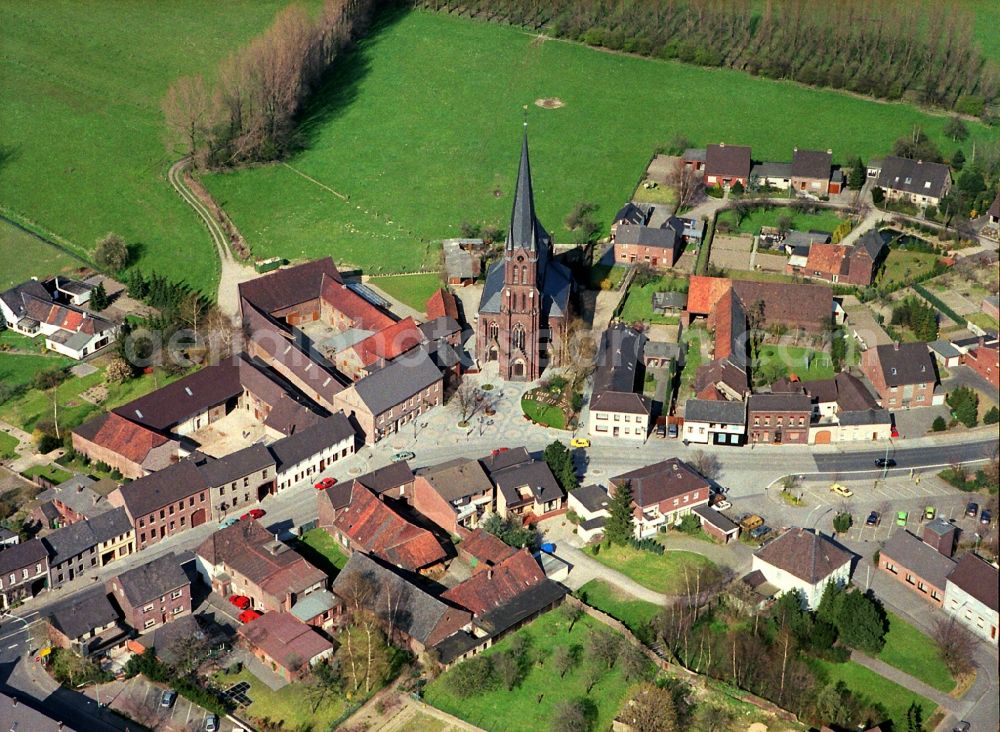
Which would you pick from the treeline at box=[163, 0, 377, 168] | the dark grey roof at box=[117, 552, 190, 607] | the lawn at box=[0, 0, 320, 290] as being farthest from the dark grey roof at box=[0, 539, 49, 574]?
the treeline at box=[163, 0, 377, 168]

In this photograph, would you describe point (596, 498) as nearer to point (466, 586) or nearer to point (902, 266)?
point (466, 586)

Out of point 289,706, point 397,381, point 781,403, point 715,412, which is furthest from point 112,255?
point 781,403

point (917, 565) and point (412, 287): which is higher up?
point (917, 565)

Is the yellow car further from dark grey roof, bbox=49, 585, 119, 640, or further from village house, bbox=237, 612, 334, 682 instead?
dark grey roof, bbox=49, 585, 119, 640

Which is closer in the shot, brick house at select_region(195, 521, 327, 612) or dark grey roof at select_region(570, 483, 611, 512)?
brick house at select_region(195, 521, 327, 612)

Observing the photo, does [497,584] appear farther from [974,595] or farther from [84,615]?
[974,595]
